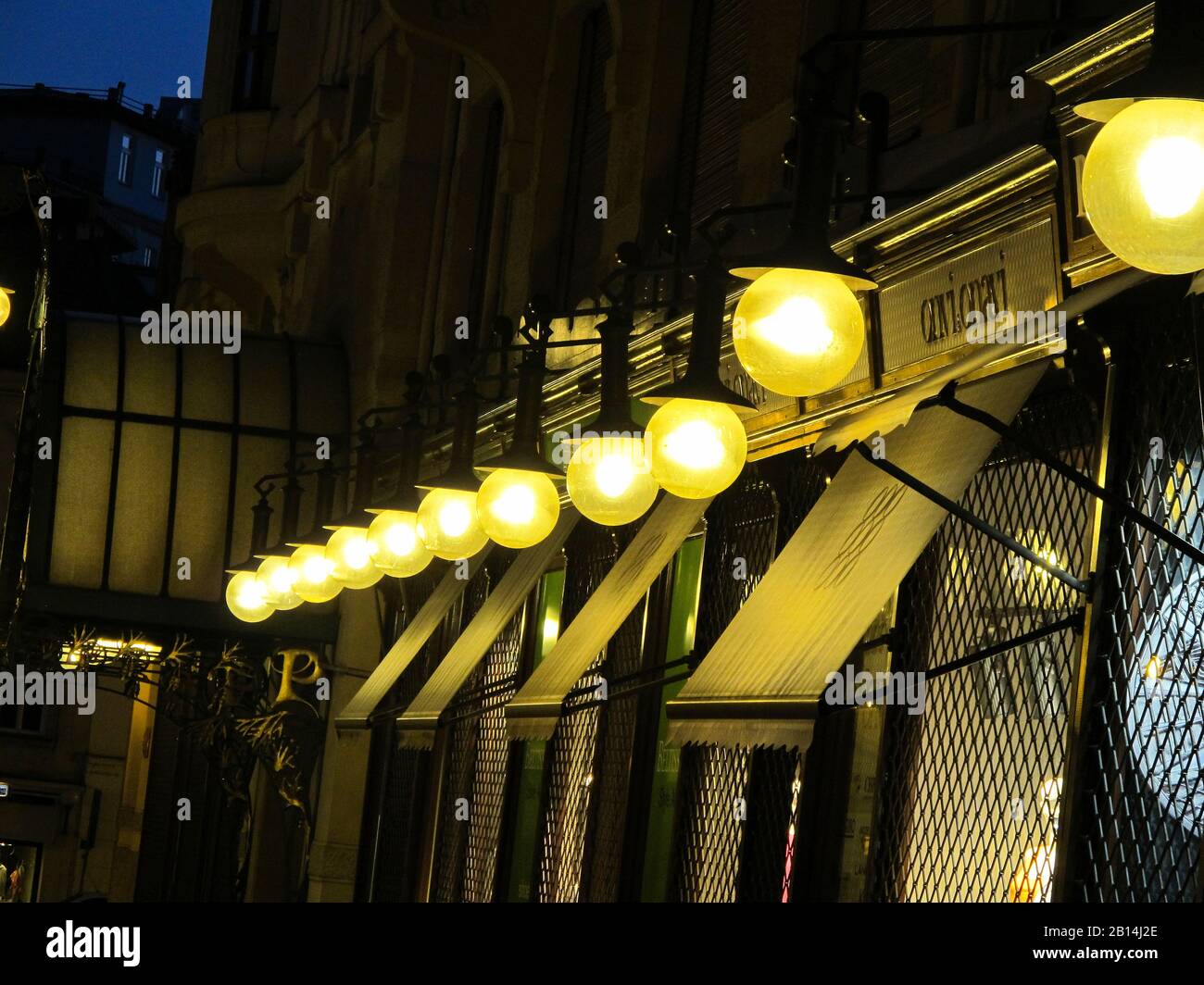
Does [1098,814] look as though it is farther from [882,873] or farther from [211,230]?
[211,230]

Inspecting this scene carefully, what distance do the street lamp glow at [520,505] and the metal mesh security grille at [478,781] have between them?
4.95m

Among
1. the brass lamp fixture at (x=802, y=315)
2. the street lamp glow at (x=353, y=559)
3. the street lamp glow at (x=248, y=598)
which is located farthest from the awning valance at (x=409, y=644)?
the brass lamp fixture at (x=802, y=315)

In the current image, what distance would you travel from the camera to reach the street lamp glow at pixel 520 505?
764 cm

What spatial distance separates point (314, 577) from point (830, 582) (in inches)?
233

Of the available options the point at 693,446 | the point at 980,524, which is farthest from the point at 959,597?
the point at 693,446

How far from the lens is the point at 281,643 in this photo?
Answer: 57.0 feet

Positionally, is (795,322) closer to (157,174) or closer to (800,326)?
(800,326)

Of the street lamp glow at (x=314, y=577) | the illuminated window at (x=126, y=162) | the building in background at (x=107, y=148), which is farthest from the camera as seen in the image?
the illuminated window at (x=126, y=162)

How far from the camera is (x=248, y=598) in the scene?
13969mm

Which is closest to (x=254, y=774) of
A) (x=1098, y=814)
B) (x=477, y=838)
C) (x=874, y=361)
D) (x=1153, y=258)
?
(x=477, y=838)

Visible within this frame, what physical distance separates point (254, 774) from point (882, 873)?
43.8 ft

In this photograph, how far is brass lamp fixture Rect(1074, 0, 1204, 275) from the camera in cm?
359

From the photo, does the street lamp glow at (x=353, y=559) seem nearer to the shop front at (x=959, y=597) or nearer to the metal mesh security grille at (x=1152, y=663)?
the shop front at (x=959, y=597)

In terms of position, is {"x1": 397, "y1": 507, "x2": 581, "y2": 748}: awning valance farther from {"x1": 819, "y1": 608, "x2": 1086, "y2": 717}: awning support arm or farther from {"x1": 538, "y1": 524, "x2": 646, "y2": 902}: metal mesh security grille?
{"x1": 819, "y1": 608, "x2": 1086, "y2": 717}: awning support arm
